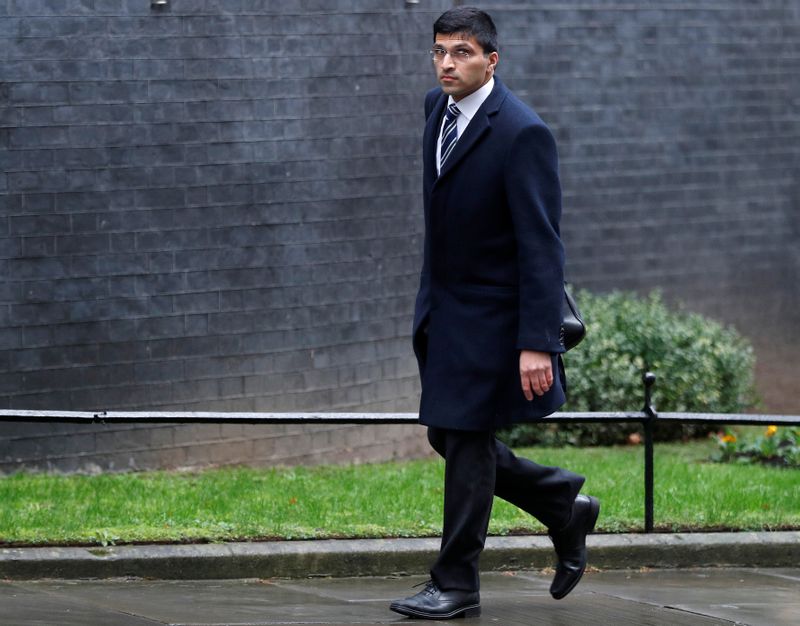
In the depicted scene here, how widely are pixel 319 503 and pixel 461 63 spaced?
2923 millimetres

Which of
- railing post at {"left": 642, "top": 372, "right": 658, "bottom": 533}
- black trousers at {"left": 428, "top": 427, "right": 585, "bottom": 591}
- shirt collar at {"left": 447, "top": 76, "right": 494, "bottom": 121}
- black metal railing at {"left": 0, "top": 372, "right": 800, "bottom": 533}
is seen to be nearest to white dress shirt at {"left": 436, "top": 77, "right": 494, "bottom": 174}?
shirt collar at {"left": 447, "top": 76, "right": 494, "bottom": 121}

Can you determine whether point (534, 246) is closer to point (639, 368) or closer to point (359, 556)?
point (359, 556)

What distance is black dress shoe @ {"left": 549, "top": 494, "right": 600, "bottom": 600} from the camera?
5.64 m

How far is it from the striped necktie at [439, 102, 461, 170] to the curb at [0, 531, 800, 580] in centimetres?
181

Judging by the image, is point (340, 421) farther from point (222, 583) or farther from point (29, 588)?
point (29, 588)

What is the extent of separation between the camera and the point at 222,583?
6152 millimetres

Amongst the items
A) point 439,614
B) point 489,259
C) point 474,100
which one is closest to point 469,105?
point 474,100

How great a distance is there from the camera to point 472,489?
5324mm

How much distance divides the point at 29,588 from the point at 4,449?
3066 mm

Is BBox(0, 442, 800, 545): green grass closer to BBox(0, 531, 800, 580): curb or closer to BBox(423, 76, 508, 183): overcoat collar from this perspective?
BBox(0, 531, 800, 580): curb

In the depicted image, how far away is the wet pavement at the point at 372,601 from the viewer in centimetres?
541

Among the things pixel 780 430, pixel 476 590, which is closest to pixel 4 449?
pixel 476 590

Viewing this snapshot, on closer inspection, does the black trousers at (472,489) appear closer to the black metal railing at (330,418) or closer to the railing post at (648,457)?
the black metal railing at (330,418)

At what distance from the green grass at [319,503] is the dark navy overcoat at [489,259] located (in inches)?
59.8
